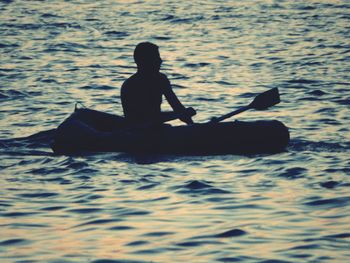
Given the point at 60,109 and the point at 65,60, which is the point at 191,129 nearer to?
the point at 60,109

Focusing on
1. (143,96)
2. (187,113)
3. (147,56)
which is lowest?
(187,113)

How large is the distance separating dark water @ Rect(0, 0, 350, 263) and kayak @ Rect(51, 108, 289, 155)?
15cm

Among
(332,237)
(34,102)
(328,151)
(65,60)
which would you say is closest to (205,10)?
(65,60)

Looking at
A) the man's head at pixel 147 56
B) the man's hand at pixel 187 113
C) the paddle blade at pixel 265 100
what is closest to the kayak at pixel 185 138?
the man's hand at pixel 187 113

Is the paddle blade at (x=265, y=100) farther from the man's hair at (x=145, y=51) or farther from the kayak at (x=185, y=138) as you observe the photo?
the man's hair at (x=145, y=51)

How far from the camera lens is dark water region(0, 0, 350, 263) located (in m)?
8.66

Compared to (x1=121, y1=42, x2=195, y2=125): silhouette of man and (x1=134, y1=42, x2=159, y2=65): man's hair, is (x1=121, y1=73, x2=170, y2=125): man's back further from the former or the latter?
(x1=134, y1=42, x2=159, y2=65): man's hair

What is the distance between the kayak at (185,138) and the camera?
12.0 meters

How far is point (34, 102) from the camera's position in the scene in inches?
654

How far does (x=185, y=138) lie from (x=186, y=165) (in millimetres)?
399

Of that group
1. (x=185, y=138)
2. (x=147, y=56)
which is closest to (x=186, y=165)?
(x=185, y=138)

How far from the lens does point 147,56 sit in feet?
38.7

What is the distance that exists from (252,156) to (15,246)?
4230 mm

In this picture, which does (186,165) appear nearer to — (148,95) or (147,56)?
(148,95)
